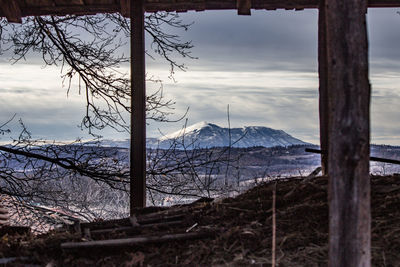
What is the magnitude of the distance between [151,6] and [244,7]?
52.2 inches

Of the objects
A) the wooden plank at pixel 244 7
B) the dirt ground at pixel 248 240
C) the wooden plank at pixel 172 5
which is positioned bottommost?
the dirt ground at pixel 248 240

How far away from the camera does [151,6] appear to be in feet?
22.9

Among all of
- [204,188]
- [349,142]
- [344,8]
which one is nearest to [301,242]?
[349,142]

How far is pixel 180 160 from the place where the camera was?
9.45m

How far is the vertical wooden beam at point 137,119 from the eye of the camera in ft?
20.4

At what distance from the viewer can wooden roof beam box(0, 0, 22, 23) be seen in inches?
287

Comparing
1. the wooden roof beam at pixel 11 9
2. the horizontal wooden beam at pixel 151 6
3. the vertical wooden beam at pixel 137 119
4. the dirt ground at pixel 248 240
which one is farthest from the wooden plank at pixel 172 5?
the dirt ground at pixel 248 240

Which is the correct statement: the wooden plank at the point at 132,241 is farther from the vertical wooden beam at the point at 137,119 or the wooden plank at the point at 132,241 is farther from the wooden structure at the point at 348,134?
the vertical wooden beam at the point at 137,119

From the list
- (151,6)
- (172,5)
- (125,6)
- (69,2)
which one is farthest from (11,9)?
(172,5)

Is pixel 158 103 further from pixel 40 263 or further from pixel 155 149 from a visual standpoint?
pixel 40 263

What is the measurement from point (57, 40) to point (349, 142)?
29.3 ft

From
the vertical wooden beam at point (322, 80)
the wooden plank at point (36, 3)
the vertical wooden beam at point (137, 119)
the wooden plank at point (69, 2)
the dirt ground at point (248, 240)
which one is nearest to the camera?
the dirt ground at point (248, 240)

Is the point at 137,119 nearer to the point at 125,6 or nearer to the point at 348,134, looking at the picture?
the point at 125,6

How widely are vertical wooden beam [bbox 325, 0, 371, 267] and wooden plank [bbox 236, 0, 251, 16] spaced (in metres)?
3.49
